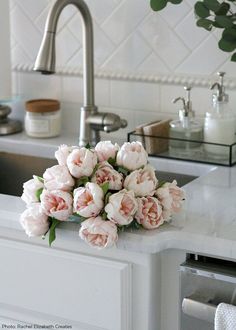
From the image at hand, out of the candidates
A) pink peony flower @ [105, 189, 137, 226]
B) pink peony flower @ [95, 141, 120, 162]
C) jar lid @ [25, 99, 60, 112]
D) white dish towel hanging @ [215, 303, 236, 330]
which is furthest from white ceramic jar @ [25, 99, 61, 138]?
white dish towel hanging @ [215, 303, 236, 330]

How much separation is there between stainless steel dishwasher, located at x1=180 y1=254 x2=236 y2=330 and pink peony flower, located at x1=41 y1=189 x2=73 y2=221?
0.75 ft

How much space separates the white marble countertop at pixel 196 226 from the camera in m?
1.47

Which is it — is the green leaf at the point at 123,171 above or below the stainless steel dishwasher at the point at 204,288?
above

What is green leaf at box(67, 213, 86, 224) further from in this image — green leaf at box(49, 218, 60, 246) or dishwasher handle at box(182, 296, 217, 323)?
dishwasher handle at box(182, 296, 217, 323)

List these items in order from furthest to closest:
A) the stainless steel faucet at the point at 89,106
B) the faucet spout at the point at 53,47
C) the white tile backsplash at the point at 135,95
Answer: the white tile backsplash at the point at 135,95 → the stainless steel faucet at the point at 89,106 → the faucet spout at the point at 53,47

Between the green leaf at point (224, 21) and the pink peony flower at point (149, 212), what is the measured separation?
1.74ft

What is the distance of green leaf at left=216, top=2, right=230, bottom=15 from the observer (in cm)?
188

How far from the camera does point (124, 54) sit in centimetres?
223

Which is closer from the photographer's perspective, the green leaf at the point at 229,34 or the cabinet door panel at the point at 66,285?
the cabinet door panel at the point at 66,285

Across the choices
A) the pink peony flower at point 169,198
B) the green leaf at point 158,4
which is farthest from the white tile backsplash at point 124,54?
the pink peony flower at point 169,198

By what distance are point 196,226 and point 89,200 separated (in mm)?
210

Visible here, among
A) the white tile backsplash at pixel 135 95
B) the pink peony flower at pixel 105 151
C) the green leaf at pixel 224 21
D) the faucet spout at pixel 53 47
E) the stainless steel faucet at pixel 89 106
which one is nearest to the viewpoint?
the pink peony flower at pixel 105 151

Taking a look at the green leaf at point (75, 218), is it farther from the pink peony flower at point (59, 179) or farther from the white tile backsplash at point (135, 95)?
the white tile backsplash at point (135, 95)

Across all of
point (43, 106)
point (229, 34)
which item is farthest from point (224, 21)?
point (43, 106)
